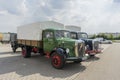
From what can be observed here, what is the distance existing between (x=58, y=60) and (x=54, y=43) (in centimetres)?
126

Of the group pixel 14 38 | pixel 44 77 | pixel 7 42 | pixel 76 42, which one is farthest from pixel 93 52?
pixel 7 42

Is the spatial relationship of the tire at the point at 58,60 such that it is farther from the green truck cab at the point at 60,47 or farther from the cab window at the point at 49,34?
the cab window at the point at 49,34


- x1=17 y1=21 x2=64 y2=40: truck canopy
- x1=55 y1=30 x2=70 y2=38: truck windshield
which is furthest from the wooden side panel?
x1=55 y1=30 x2=70 y2=38: truck windshield

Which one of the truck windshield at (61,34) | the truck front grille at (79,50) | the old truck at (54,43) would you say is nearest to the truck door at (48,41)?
the old truck at (54,43)

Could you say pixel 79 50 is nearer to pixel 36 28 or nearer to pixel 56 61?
pixel 56 61

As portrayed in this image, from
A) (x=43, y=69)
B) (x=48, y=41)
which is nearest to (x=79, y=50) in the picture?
(x=48, y=41)

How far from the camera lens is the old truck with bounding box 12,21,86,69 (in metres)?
9.05

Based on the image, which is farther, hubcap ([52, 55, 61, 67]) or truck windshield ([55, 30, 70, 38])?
truck windshield ([55, 30, 70, 38])

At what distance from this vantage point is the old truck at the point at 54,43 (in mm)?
9055

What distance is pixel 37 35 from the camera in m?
11.1

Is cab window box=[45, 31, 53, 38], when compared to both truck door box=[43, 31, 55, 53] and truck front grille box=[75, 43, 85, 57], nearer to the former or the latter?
truck door box=[43, 31, 55, 53]

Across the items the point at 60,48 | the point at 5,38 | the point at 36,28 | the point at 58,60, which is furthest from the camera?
the point at 5,38

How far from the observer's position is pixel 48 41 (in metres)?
10.3

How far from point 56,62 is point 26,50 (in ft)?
16.1
